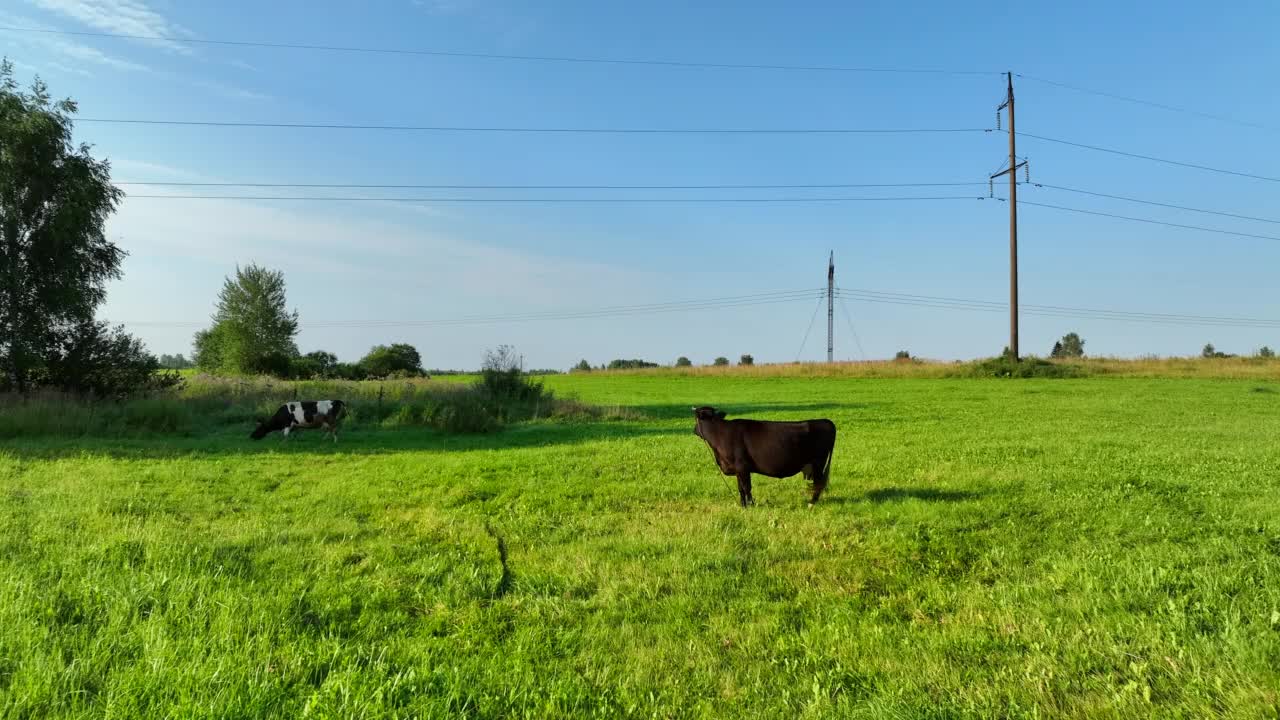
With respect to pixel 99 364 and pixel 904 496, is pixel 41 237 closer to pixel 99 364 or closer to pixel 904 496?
pixel 99 364

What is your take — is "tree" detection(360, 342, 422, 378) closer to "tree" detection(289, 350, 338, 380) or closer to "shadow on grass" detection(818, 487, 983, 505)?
"tree" detection(289, 350, 338, 380)

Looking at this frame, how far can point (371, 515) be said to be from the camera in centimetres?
894

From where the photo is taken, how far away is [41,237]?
84.0 ft

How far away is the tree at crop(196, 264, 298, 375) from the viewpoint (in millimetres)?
67625

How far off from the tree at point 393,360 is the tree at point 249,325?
786 cm

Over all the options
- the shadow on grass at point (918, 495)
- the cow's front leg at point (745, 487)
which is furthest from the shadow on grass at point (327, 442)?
the cow's front leg at point (745, 487)

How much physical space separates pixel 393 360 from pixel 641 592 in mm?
74165

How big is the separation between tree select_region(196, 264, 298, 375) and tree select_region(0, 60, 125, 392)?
40844mm

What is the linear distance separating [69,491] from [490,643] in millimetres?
8930

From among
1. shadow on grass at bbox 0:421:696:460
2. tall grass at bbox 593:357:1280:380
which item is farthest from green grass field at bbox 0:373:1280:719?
tall grass at bbox 593:357:1280:380

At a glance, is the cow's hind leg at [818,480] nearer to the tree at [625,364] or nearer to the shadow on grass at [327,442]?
the shadow on grass at [327,442]

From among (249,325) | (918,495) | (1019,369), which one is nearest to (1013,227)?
(1019,369)

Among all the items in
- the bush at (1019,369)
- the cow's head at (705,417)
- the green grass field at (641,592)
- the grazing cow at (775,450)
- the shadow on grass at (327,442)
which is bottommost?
the green grass field at (641,592)

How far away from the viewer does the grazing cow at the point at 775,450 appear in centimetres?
888
